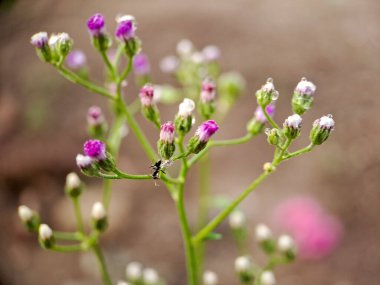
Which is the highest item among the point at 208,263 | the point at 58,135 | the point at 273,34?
the point at 273,34

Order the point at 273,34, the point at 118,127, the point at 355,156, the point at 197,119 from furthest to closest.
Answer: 1. the point at 273,34
2. the point at 355,156
3. the point at 197,119
4. the point at 118,127

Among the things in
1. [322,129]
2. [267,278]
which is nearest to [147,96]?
[322,129]

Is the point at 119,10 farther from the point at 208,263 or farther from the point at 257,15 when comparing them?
the point at 208,263

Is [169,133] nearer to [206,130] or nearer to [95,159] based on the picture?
[206,130]

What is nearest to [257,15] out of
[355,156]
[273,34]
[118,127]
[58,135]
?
[273,34]

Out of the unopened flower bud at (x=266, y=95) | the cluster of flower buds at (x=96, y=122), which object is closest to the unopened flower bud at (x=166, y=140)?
the unopened flower bud at (x=266, y=95)

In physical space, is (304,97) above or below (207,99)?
below
